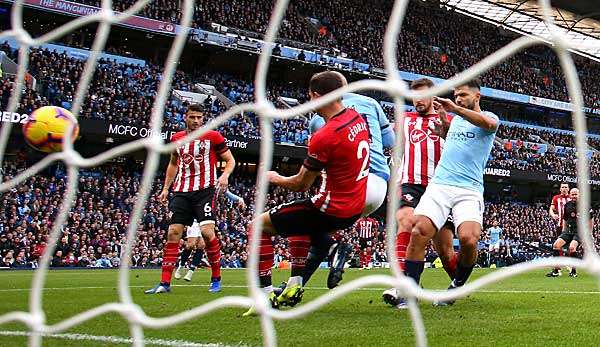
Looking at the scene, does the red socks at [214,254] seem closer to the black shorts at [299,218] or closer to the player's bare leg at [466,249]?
the black shorts at [299,218]

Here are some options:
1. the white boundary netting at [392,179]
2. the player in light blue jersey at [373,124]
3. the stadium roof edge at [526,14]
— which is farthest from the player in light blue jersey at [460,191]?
the stadium roof edge at [526,14]

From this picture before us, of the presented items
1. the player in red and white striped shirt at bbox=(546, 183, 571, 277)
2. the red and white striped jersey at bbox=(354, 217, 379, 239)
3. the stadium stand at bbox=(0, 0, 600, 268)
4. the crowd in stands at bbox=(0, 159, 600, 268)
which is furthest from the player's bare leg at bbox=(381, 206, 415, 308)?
the red and white striped jersey at bbox=(354, 217, 379, 239)

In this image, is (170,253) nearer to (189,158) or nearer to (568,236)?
(189,158)

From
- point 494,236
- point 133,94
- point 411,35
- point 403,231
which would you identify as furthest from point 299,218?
point 411,35

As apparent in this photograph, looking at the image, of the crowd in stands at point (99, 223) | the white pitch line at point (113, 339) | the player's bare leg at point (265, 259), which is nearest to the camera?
the white pitch line at point (113, 339)

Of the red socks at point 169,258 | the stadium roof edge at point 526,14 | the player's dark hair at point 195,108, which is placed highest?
the stadium roof edge at point 526,14

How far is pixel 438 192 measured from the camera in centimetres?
538

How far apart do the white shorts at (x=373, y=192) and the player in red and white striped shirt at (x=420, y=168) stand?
1.78 ft

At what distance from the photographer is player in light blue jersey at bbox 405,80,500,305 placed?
5.24 m

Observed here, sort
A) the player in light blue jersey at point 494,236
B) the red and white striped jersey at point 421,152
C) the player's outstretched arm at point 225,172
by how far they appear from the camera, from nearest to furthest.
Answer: the red and white striped jersey at point 421,152 < the player's outstretched arm at point 225,172 < the player in light blue jersey at point 494,236

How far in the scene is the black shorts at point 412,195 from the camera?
5.96 m

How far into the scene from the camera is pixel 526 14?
121 feet

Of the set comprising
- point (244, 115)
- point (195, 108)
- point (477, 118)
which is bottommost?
point (477, 118)

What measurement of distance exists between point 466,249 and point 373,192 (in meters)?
0.82
